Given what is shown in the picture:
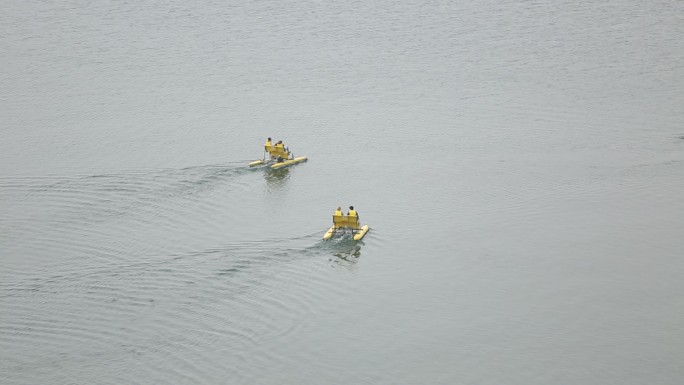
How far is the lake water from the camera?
25641mm

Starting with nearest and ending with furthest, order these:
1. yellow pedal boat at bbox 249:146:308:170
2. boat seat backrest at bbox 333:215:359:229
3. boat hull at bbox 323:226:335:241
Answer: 1. boat seat backrest at bbox 333:215:359:229
2. boat hull at bbox 323:226:335:241
3. yellow pedal boat at bbox 249:146:308:170

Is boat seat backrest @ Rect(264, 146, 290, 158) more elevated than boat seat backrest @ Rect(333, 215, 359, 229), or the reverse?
boat seat backrest @ Rect(264, 146, 290, 158)

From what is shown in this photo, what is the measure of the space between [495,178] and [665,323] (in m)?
12.9

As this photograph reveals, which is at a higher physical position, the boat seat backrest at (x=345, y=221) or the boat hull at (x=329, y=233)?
the boat seat backrest at (x=345, y=221)

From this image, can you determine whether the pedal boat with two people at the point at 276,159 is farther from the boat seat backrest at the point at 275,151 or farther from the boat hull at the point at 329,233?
the boat hull at the point at 329,233

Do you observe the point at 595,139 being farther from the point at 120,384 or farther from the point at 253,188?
the point at 120,384

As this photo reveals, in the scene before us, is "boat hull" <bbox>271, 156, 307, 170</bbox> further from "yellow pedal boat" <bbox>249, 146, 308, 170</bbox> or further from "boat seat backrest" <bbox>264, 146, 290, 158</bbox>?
"boat seat backrest" <bbox>264, 146, 290, 158</bbox>

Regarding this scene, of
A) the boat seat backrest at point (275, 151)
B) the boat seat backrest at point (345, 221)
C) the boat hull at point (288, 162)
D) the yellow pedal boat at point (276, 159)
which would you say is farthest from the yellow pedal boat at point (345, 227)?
the boat seat backrest at point (275, 151)

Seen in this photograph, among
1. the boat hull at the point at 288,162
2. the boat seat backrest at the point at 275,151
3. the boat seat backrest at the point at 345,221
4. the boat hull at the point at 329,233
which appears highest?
the boat seat backrest at the point at 275,151

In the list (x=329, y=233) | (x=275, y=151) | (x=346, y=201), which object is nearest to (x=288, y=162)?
(x=275, y=151)

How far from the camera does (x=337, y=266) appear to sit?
30344 millimetres

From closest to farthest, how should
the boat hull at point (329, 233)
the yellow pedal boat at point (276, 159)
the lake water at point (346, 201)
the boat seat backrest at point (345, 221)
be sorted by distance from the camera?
the lake water at point (346, 201) → the boat seat backrest at point (345, 221) → the boat hull at point (329, 233) → the yellow pedal boat at point (276, 159)

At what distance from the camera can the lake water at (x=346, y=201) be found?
25641 millimetres

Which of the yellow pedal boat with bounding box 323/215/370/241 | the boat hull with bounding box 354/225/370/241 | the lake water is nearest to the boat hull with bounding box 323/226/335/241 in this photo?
the yellow pedal boat with bounding box 323/215/370/241
